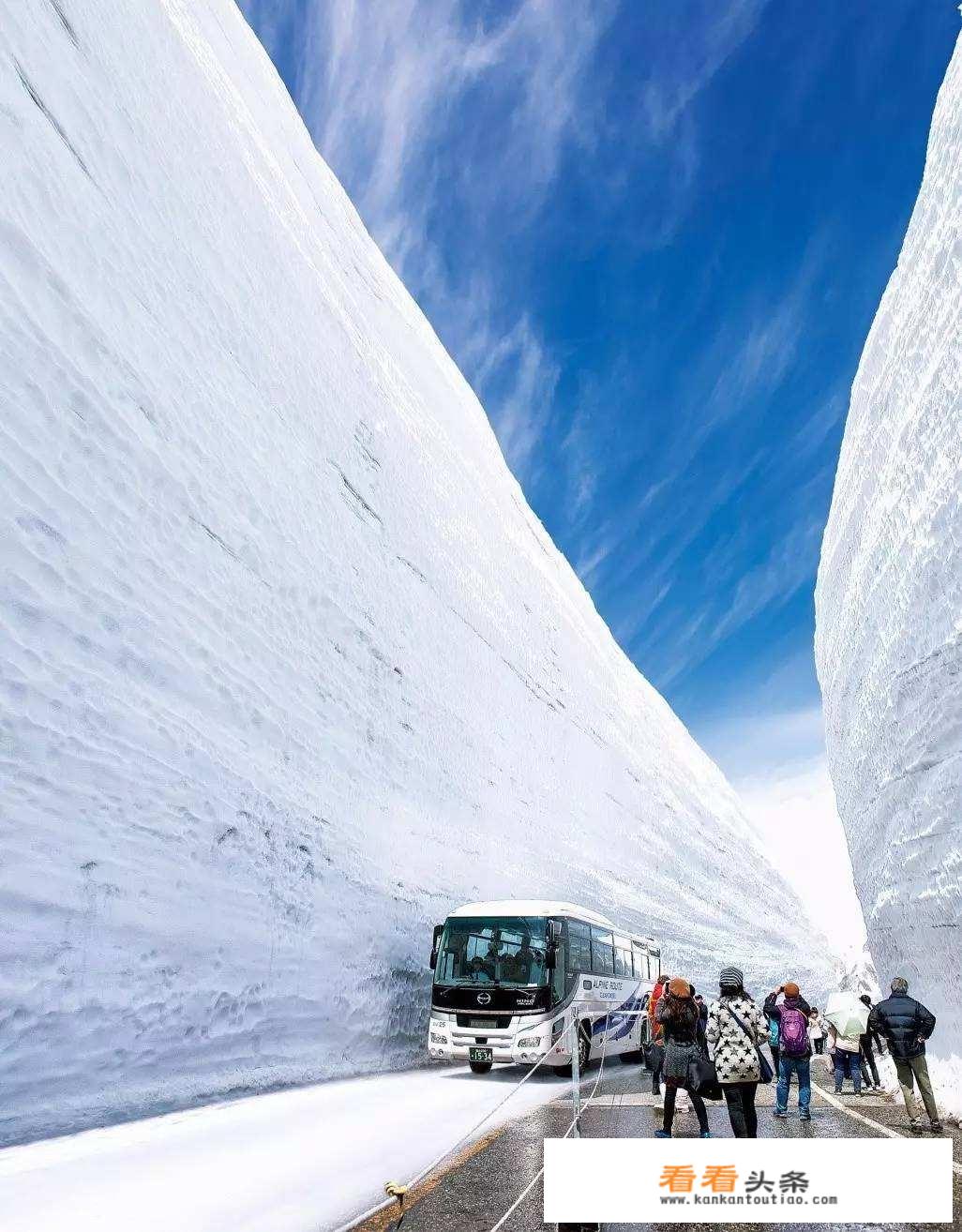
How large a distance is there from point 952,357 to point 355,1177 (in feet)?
34.7

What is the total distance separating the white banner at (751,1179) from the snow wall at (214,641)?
6021mm

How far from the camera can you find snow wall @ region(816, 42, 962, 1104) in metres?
9.31

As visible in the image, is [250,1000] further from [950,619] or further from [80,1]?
[80,1]

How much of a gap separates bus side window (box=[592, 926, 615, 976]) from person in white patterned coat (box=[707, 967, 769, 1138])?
742 cm

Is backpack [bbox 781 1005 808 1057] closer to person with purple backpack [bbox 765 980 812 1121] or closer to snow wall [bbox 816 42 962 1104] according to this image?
person with purple backpack [bbox 765 980 812 1121]

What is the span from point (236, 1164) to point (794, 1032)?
17.7 ft

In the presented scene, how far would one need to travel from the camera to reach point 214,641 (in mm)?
10898

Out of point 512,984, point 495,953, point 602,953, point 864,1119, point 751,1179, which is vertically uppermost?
point 602,953

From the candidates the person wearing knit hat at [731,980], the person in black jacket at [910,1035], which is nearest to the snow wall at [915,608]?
the person in black jacket at [910,1035]

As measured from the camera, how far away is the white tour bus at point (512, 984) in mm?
10906

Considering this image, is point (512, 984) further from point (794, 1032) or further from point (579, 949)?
point (794, 1032)

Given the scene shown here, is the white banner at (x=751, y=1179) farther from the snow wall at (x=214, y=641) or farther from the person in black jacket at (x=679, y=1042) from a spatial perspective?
the snow wall at (x=214, y=641)

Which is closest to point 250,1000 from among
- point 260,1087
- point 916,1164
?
point 260,1087

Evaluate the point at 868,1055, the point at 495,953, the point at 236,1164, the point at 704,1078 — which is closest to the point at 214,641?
the point at 495,953
